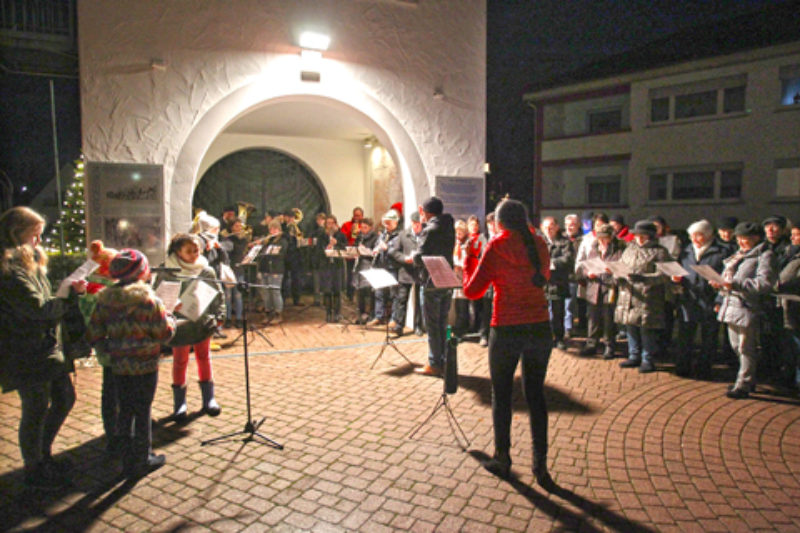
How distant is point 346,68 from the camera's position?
8961 mm

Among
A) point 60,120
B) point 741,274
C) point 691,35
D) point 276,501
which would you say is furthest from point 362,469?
point 691,35

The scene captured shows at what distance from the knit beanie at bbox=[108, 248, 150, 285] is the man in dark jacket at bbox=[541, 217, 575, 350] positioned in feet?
19.0

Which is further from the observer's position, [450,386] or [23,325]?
[450,386]

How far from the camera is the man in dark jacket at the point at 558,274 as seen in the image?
773cm

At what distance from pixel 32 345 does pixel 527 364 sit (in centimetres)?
345

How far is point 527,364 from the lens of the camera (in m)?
3.66

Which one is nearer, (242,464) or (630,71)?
(242,464)

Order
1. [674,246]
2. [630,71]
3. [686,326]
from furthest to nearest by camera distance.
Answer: [630,71], [674,246], [686,326]

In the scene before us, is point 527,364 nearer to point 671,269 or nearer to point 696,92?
point 671,269

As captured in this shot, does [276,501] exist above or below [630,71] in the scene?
below

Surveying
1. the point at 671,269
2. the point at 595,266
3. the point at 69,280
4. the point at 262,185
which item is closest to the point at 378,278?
the point at 595,266

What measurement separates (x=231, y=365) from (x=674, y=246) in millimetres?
6627

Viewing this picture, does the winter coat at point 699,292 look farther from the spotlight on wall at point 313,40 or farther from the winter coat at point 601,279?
the spotlight on wall at point 313,40

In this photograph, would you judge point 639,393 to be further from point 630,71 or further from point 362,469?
point 630,71
